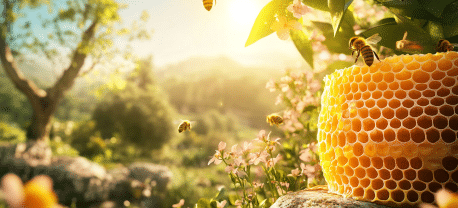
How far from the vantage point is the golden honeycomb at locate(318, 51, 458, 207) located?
0.91m

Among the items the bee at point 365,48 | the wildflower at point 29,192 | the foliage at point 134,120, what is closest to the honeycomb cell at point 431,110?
the bee at point 365,48

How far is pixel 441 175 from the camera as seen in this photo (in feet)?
3.03

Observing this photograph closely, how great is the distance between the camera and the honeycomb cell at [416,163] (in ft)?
3.05

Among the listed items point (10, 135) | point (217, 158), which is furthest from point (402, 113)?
point (10, 135)

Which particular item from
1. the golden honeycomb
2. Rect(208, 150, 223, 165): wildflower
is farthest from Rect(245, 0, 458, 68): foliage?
Rect(208, 150, 223, 165): wildflower

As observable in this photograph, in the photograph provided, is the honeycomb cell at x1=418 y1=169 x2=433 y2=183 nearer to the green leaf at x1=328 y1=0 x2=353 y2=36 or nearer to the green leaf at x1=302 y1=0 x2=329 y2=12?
the green leaf at x1=328 y1=0 x2=353 y2=36

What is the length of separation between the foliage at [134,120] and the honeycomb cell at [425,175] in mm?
13131

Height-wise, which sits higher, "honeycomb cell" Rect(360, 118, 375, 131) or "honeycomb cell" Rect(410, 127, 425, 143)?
"honeycomb cell" Rect(360, 118, 375, 131)

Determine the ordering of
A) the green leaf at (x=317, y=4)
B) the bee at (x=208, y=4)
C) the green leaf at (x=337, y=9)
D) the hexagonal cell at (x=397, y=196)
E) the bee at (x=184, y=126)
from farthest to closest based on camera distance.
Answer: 1. the bee at (x=184, y=126)
2. the bee at (x=208, y=4)
3. the green leaf at (x=317, y=4)
4. the hexagonal cell at (x=397, y=196)
5. the green leaf at (x=337, y=9)

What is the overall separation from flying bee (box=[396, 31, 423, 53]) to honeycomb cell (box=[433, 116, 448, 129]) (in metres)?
0.36

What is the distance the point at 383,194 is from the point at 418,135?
242mm

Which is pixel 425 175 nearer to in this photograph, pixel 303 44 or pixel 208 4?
pixel 303 44

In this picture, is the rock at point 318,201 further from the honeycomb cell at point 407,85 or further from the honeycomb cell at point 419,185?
the honeycomb cell at point 407,85

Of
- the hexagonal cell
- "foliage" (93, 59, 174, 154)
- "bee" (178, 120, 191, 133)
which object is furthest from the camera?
"foliage" (93, 59, 174, 154)
